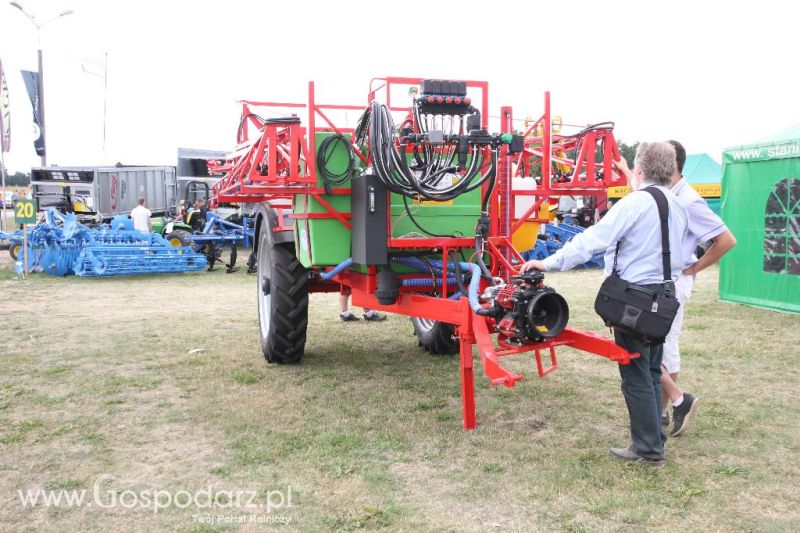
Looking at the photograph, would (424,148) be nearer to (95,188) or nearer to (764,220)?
(764,220)

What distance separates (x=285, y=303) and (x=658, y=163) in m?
3.22

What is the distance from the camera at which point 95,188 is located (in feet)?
72.6

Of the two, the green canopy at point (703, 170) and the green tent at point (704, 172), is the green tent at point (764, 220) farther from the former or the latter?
the green canopy at point (703, 170)

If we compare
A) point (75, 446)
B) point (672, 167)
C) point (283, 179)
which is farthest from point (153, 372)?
point (672, 167)

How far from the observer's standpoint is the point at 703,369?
581 centimetres

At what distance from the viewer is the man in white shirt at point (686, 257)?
395 centimetres

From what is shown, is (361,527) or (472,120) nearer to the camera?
(361,527)

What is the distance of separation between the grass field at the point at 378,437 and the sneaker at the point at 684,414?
0.11m

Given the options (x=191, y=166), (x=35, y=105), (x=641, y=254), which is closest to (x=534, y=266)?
(x=641, y=254)

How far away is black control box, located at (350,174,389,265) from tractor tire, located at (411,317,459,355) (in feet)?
6.11

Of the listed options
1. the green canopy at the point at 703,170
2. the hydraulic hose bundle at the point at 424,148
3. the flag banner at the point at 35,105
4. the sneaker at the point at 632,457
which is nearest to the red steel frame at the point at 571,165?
the hydraulic hose bundle at the point at 424,148

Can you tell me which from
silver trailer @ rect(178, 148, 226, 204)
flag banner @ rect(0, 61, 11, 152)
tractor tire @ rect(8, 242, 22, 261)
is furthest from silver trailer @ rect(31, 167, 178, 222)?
tractor tire @ rect(8, 242, 22, 261)

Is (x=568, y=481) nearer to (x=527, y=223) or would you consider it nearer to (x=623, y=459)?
(x=623, y=459)

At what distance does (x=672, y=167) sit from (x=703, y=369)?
278 cm
